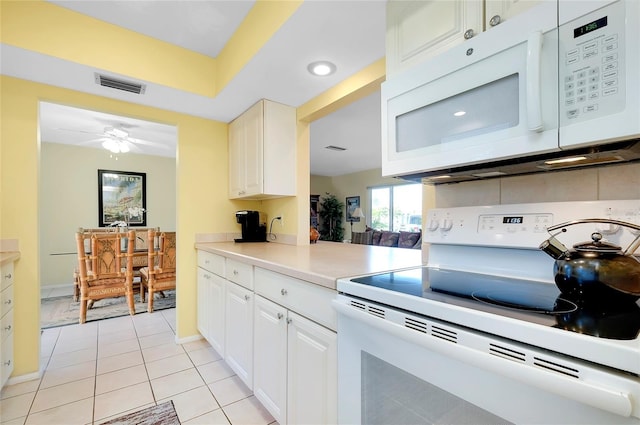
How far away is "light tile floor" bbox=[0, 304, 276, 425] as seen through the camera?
163 cm

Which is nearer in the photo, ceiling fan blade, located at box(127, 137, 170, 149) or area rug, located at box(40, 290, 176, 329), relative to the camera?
area rug, located at box(40, 290, 176, 329)

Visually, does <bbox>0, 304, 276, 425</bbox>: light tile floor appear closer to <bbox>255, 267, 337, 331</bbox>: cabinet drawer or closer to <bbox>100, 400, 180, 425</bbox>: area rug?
<bbox>100, 400, 180, 425</bbox>: area rug

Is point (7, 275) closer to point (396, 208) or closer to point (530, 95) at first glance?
point (530, 95)

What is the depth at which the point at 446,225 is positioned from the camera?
125 cm

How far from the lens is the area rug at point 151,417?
5.08ft

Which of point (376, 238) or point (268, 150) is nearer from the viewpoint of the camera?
point (268, 150)

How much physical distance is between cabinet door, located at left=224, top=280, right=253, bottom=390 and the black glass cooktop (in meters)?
0.93

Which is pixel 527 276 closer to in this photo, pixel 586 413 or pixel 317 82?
pixel 586 413

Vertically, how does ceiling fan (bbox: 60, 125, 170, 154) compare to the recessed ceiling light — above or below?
above

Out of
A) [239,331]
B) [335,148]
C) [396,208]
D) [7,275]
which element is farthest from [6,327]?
[396,208]

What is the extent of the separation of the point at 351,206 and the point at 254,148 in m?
5.81

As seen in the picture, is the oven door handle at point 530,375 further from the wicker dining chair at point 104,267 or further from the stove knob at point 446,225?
the wicker dining chair at point 104,267

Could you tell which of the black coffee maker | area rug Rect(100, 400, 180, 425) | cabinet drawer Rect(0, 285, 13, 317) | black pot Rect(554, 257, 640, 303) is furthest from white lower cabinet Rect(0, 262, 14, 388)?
black pot Rect(554, 257, 640, 303)

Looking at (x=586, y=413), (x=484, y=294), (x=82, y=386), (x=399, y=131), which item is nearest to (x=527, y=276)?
(x=484, y=294)
